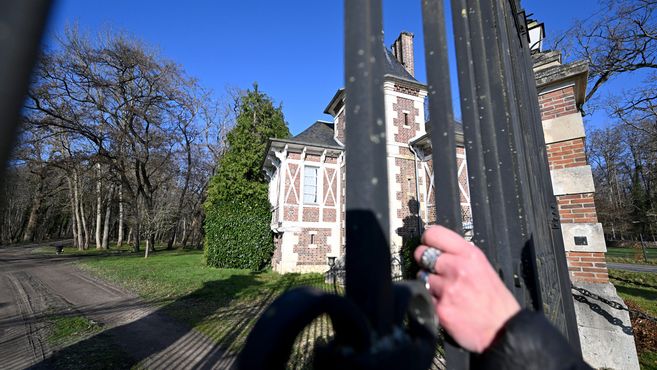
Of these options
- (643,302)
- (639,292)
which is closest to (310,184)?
(643,302)

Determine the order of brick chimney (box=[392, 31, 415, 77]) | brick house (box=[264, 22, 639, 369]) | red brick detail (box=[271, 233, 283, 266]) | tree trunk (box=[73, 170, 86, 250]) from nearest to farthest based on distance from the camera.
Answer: brick house (box=[264, 22, 639, 369]), red brick detail (box=[271, 233, 283, 266]), brick chimney (box=[392, 31, 415, 77]), tree trunk (box=[73, 170, 86, 250])

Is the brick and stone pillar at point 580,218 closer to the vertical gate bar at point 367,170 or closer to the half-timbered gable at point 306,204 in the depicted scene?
the vertical gate bar at point 367,170

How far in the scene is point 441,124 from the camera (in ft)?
3.08

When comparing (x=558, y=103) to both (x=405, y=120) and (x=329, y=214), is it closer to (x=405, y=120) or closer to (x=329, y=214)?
(x=405, y=120)

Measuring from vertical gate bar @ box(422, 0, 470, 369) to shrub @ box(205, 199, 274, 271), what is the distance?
1438 centimetres

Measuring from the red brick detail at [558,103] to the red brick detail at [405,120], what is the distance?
8.04m

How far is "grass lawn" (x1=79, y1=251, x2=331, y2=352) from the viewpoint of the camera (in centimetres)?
602

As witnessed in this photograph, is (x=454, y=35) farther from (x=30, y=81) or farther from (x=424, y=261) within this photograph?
(x=30, y=81)

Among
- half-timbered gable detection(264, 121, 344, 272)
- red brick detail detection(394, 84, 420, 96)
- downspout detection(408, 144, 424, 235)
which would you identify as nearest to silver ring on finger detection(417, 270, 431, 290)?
downspout detection(408, 144, 424, 235)

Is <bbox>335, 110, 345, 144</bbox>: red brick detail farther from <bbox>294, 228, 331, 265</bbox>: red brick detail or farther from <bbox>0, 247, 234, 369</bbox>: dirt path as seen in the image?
<bbox>0, 247, 234, 369</bbox>: dirt path

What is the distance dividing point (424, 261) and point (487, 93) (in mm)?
866

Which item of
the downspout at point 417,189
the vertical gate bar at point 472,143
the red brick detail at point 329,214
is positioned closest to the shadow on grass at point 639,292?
the downspout at point 417,189

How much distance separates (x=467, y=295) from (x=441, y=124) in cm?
53

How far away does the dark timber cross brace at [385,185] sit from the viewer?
14.6 inches
